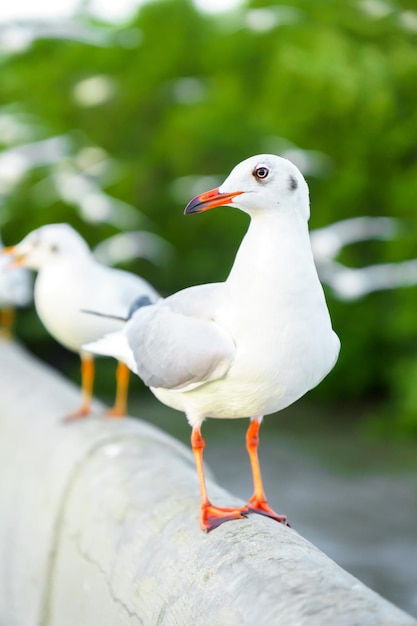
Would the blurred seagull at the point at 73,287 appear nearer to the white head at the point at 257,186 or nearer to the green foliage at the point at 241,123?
the white head at the point at 257,186

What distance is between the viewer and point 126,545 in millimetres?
1932

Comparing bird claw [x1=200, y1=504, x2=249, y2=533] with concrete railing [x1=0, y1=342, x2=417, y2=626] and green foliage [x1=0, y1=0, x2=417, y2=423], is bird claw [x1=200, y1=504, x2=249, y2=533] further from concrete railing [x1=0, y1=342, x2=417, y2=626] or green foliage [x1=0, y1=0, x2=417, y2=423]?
green foliage [x1=0, y1=0, x2=417, y2=423]

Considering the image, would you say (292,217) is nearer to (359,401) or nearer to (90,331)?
(90,331)

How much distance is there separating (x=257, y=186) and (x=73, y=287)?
1.07 meters

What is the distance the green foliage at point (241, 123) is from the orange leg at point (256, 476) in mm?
4057

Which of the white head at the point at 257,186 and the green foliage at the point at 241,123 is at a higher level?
the white head at the point at 257,186

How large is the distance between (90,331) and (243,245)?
961 millimetres

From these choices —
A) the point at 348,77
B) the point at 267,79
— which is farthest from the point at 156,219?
the point at 348,77

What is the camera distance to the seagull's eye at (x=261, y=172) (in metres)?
1.32

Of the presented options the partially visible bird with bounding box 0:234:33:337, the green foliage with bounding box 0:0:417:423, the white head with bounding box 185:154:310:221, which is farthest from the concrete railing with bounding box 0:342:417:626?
the green foliage with bounding box 0:0:417:423

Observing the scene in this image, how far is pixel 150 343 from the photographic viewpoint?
157cm

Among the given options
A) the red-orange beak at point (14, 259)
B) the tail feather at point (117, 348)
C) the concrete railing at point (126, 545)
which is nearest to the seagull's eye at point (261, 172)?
the tail feather at point (117, 348)

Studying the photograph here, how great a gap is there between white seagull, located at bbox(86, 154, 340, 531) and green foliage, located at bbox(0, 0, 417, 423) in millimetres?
4154

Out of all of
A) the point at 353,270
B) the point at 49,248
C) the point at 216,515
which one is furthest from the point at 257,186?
the point at 353,270
